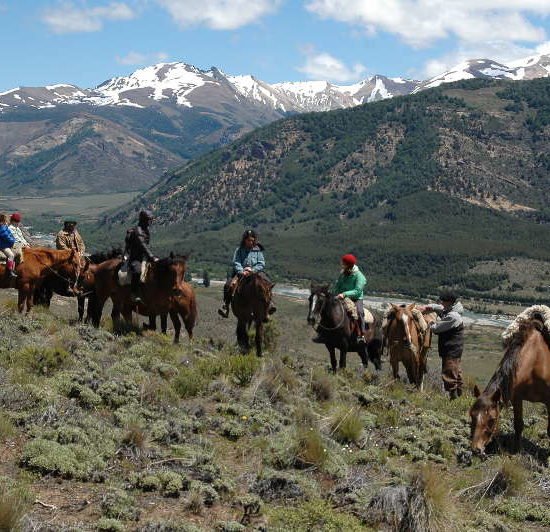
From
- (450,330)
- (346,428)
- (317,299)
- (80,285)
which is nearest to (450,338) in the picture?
(450,330)

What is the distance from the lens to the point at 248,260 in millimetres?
16062

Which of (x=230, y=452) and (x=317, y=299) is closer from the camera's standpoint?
(x=230, y=452)

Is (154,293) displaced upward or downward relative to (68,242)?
downward

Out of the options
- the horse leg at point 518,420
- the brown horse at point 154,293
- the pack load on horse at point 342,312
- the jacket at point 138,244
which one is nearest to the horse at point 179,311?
the brown horse at point 154,293

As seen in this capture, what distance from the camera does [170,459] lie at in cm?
832

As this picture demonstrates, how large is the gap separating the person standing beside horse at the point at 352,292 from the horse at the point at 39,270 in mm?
6578

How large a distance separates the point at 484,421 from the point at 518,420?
30.4 inches

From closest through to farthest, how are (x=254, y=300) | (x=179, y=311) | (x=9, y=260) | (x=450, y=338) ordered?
(x=450, y=338)
(x=254, y=300)
(x=9, y=260)
(x=179, y=311)

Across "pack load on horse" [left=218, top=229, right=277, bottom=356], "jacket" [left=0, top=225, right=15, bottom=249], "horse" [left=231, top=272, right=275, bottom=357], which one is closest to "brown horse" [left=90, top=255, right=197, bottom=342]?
"pack load on horse" [left=218, top=229, right=277, bottom=356]

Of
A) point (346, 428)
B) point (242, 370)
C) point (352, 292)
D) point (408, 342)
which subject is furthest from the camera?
point (352, 292)

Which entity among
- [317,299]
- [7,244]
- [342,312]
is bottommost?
[342,312]

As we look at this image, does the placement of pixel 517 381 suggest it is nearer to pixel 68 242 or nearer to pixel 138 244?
pixel 138 244

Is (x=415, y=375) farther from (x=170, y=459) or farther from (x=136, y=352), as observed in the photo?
(x=170, y=459)

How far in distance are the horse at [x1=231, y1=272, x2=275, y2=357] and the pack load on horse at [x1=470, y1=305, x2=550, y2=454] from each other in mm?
6073
